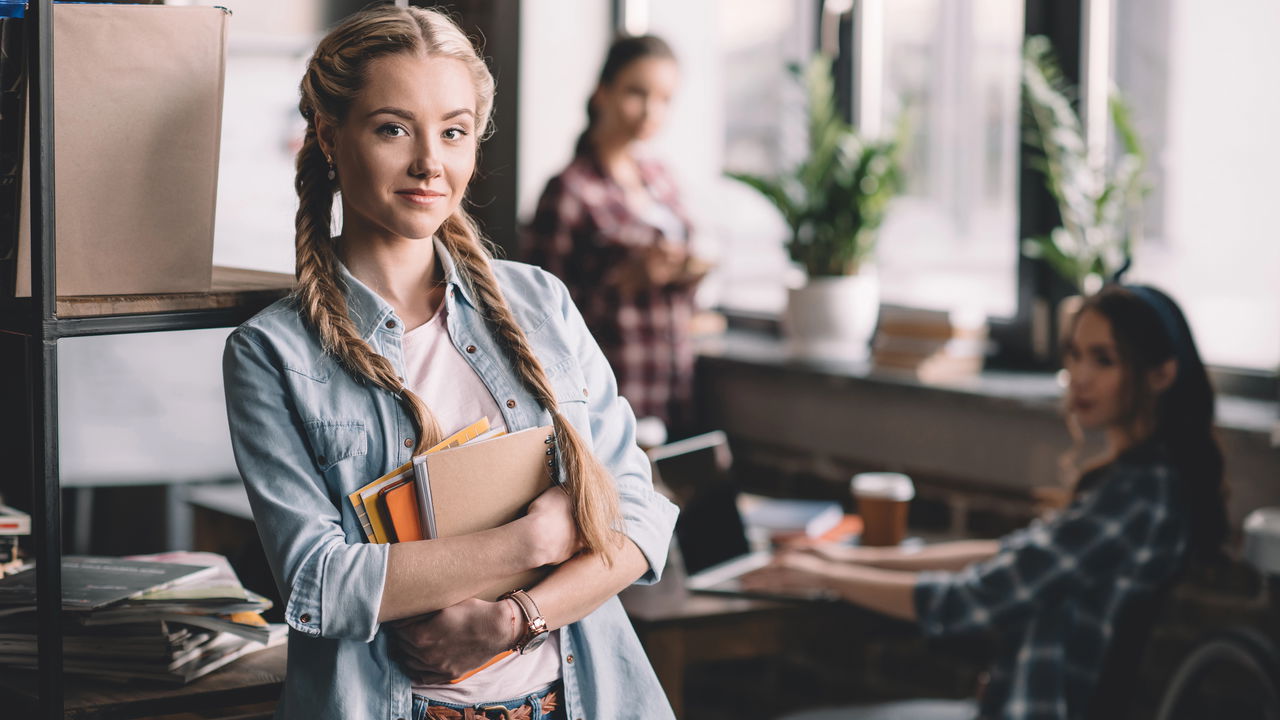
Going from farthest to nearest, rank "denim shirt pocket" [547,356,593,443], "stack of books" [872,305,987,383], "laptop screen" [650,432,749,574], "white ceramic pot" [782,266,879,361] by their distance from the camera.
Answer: "white ceramic pot" [782,266,879,361] < "stack of books" [872,305,987,383] < "laptop screen" [650,432,749,574] < "denim shirt pocket" [547,356,593,443]

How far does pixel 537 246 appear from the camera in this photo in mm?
3385

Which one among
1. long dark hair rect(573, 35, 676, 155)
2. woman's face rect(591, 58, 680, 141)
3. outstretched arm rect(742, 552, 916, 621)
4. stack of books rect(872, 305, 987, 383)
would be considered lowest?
outstretched arm rect(742, 552, 916, 621)

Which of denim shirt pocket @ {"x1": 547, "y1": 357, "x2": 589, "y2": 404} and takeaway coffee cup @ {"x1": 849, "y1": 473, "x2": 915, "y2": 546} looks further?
takeaway coffee cup @ {"x1": 849, "y1": 473, "x2": 915, "y2": 546}

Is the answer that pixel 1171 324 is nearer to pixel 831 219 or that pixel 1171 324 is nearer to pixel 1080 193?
pixel 1080 193

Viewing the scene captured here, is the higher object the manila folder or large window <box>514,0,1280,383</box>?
large window <box>514,0,1280,383</box>

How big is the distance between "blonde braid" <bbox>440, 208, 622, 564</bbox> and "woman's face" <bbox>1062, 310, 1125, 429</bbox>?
116 centimetres

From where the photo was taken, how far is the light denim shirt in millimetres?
1210

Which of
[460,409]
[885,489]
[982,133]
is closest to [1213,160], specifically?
[982,133]

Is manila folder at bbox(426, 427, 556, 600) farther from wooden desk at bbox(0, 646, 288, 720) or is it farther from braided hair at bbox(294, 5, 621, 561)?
wooden desk at bbox(0, 646, 288, 720)

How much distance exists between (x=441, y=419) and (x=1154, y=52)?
225cm

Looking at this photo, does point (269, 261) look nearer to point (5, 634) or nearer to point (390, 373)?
point (5, 634)

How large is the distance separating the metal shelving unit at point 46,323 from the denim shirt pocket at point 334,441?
22 centimetres

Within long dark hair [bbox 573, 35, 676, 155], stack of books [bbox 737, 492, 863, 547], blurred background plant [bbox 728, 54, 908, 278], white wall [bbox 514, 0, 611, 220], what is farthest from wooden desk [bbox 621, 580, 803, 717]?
white wall [bbox 514, 0, 611, 220]

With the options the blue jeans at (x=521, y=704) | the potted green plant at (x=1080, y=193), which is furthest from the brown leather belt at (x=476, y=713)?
the potted green plant at (x=1080, y=193)
